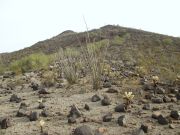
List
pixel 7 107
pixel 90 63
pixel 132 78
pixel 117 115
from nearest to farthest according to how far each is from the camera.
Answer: pixel 117 115 < pixel 7 107 < pixel 90 63 < pixel 132 78

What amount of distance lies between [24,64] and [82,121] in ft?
34.8

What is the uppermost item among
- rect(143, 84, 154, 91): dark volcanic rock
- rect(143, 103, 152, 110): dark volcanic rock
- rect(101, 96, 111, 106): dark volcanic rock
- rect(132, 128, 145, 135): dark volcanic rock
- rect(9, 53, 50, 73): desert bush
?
rect(9, 53, 50, 73): desert bush

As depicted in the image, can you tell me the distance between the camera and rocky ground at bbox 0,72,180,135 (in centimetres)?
502

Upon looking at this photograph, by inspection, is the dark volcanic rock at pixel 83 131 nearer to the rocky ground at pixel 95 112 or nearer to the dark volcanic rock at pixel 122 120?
the rocky ground at pixel 95 112

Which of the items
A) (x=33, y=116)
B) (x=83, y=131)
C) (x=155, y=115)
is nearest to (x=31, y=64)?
(x=33, y=116)

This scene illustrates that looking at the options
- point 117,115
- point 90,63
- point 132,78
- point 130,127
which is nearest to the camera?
point 130,127

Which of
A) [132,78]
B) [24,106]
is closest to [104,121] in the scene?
[24,106]

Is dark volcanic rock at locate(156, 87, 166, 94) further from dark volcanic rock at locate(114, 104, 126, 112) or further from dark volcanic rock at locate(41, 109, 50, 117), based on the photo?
dark volcanic rock at locate(41, 109, 50, 117)

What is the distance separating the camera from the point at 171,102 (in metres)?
6.28

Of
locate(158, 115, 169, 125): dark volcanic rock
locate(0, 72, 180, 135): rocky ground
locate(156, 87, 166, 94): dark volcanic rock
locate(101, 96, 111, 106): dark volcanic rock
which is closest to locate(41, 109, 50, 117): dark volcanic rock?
locate(0, 72, 180, 135): rocky ground

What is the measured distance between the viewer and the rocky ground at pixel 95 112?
5016 mm

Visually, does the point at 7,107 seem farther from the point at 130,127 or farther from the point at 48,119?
the point at 130,127

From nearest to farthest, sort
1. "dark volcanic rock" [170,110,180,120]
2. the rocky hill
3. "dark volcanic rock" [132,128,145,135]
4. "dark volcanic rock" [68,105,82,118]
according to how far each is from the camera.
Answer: "dark volcanic rock" [132,128,145,135] → "dark volcanic rock" [170,110,180,120] → "dark volcanic rock" [68,105,82,118] → the rocky hill

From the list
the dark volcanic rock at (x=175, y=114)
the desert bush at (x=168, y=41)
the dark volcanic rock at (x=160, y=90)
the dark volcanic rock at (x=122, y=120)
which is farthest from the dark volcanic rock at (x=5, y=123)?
the desert bush at (x=168, y=41)
